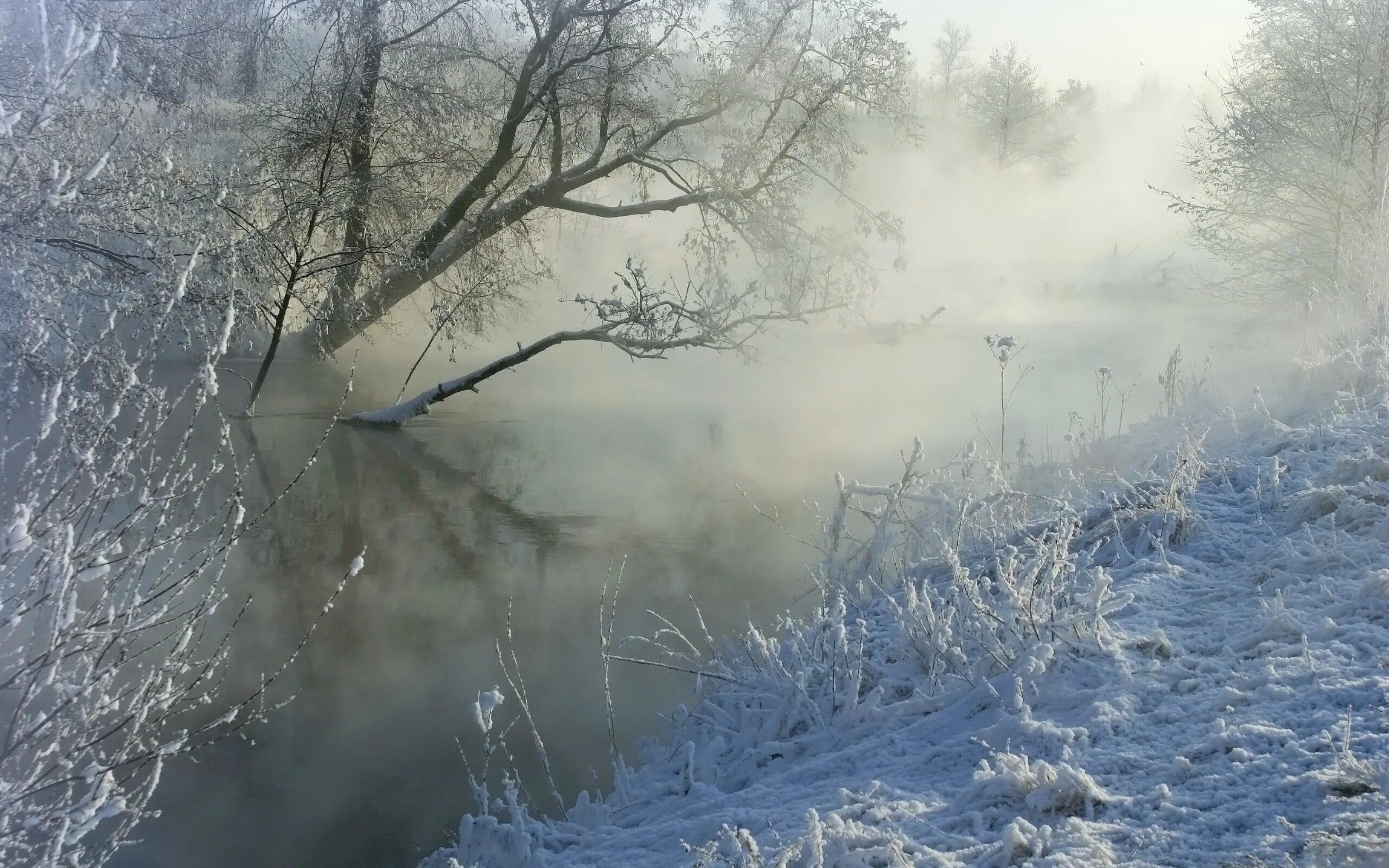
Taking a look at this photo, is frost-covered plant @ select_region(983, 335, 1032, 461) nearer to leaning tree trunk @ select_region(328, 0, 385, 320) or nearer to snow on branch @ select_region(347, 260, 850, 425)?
snow on branch @ select_region(347, 260, 850, 425)

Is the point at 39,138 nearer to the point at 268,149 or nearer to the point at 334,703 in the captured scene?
the point at 334,703

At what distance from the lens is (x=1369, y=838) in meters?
1.99

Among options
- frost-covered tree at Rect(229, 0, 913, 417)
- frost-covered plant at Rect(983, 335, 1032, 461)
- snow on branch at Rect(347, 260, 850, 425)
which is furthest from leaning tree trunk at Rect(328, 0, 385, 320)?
frost-covered plant at Rect(983, 335, 1032, 461)

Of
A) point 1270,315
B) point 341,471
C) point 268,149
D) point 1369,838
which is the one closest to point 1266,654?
point 1369,838

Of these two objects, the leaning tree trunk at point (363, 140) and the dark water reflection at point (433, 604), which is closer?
the dark water reflection at point (433, 604)

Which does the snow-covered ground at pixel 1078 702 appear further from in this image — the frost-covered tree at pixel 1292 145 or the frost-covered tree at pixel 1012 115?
the frost-covered tree at pixel 1012 115

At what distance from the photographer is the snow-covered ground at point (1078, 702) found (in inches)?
92.4

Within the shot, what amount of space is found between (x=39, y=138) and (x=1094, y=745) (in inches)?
265

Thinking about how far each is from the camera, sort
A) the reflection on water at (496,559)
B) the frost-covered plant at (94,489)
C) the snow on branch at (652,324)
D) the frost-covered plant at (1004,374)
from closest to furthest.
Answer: the frost-covered plant at (94,489), the reflection on water at (496,559), the frost-covered plant at (1004,374), the snow on branch at (652,324)

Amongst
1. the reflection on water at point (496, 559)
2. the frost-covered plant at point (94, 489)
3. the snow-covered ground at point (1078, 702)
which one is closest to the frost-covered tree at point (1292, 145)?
the reflection on water at point (496, 559)

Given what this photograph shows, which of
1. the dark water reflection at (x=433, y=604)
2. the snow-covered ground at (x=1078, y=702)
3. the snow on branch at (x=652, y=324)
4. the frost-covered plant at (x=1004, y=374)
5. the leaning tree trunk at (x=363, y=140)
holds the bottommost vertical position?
the dark water reflection at (x=433, y=604)

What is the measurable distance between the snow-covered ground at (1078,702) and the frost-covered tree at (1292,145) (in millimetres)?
10685

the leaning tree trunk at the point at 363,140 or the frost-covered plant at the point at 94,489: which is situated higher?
the leaning tree trunk at the point at 363,140

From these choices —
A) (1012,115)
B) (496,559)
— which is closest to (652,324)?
(496,559)
